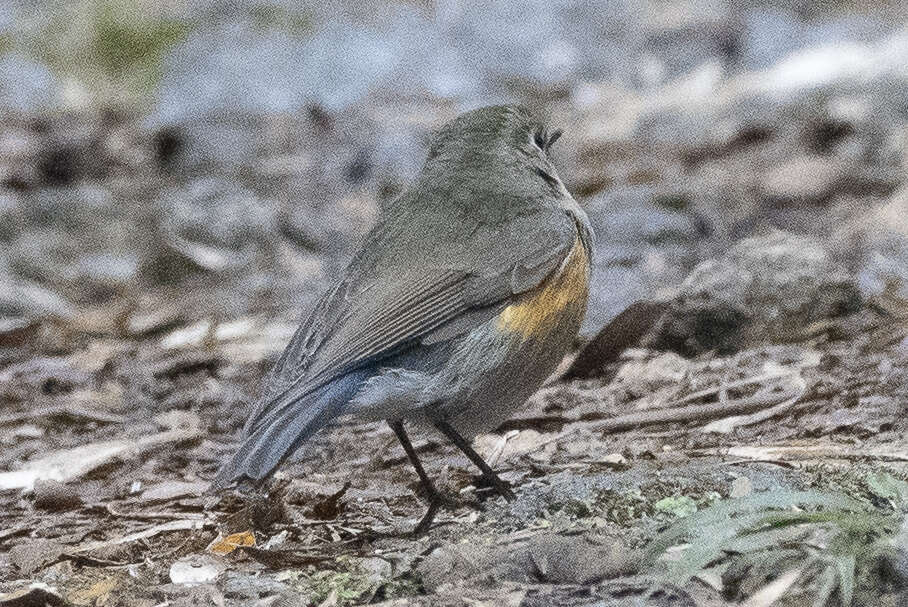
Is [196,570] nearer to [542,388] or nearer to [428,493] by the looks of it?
[428,493]

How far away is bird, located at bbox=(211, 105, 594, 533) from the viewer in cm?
386

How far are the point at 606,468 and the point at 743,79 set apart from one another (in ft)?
22.7

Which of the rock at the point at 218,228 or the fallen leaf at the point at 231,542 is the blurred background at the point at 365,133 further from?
the fallen leaf at the point at 231,542

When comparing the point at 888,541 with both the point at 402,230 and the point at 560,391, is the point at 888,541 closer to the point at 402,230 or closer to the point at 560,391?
the point at 402,230

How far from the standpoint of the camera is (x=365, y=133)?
10.4m

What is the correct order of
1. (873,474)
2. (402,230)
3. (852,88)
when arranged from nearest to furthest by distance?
(873,474) → (402,230) → (852,88)

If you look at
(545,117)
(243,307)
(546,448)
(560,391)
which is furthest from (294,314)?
(545,117)

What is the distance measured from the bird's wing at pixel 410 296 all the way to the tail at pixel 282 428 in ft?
0.08

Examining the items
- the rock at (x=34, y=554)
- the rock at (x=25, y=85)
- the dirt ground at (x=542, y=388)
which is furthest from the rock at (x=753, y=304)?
the rock at (x=25, y=85)

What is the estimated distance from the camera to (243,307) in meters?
7.30

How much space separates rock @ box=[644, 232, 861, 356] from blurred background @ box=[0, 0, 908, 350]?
1.18ft

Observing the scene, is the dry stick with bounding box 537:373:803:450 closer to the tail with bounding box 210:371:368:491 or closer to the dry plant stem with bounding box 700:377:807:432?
the dry plant stem with bounding box 700:377:807:432

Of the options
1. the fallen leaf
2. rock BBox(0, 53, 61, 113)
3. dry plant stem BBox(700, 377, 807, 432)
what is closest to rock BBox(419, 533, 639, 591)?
the fallen leaf

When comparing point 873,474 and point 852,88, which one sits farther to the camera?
point 852,88
